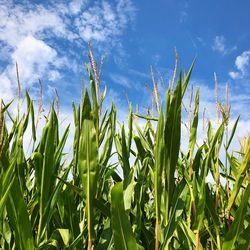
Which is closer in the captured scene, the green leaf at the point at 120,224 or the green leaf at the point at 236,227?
the green leaf at the point at 120,224

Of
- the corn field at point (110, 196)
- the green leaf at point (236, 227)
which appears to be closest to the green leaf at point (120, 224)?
the corn field at point (110, 196)

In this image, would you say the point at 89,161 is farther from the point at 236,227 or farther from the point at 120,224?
the point at 236,227

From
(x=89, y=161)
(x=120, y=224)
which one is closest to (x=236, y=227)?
(x=120, y=224)

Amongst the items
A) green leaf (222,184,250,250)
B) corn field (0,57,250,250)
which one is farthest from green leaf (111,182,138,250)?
green leaf (222,184,250,250)

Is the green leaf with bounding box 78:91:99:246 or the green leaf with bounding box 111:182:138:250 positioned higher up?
the green leaf with bounding box 78:91:99:246

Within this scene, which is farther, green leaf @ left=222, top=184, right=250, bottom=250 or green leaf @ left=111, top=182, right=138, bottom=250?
green leaf @ left=222, top=184, right=250, bottom=250

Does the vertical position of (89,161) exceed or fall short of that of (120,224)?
it exceeds it

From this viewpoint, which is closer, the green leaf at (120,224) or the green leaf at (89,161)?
the green leaf at (120,224)

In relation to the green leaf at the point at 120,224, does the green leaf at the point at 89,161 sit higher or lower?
higher

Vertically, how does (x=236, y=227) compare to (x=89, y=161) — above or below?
below

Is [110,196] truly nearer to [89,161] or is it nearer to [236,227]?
[89,161]

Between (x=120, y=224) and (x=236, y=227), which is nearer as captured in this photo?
(x=120, y=224)

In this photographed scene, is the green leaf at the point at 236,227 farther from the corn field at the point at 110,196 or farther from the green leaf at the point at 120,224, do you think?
the green leaf at the point at 120,224

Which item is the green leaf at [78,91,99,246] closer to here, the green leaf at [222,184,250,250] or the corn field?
the corn field
